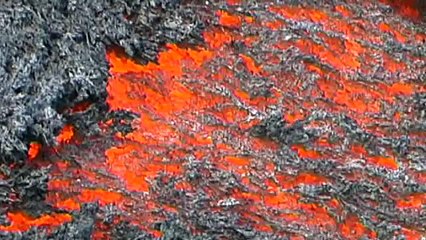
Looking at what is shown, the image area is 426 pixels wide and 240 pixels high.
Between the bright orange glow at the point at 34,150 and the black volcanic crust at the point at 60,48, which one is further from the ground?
the black volcanic crust at the point at 60,48

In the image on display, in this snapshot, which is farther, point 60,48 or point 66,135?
point 60,48

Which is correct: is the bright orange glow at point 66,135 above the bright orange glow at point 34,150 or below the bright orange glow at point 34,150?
above

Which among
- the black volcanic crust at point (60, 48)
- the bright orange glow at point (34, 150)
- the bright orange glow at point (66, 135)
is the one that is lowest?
the bright orange glow at point (34, 150)

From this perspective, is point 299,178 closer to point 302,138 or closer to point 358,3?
point 302,138

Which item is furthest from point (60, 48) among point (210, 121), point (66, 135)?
point (210, 121)

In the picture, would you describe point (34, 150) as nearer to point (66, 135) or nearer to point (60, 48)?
point (66, 135)

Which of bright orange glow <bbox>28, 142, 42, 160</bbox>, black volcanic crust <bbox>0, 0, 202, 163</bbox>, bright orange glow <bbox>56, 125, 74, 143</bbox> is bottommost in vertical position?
bright orange glow <bbox>28, 142, 42, 160</bbox>

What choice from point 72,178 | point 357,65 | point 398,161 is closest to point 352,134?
point 398,161
